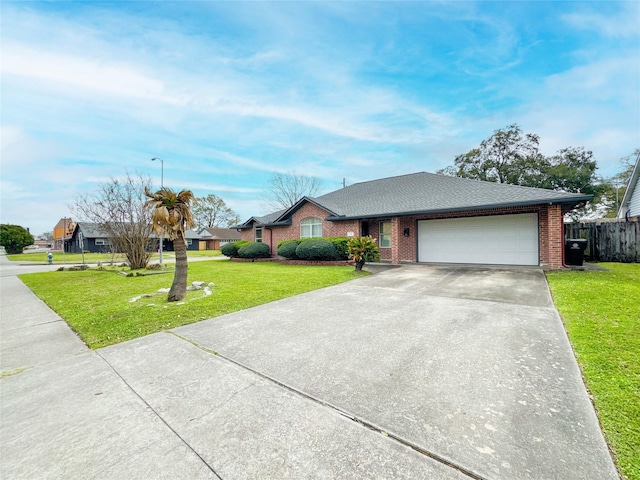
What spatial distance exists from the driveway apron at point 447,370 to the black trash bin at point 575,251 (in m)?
6.42

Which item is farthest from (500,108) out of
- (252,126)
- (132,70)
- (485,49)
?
(132,70)

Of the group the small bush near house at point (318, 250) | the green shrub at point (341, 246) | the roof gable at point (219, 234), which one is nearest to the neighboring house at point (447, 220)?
the green shrub at point (341, 246)

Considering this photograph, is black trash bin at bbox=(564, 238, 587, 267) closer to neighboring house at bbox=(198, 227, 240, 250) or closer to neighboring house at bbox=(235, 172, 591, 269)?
neighboring house at bbox=(235, 172, 591, 269)

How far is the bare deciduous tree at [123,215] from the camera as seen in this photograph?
51.9 feet

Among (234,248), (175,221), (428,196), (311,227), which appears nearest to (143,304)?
(175,221)

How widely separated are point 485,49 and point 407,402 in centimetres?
1399

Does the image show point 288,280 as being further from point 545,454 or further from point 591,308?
point 545,454

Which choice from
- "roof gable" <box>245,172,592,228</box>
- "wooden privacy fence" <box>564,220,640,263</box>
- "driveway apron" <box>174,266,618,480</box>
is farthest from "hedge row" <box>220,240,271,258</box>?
"wooden privacy fence" <box>564,220,640,263</box>

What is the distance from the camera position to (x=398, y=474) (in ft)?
5.72

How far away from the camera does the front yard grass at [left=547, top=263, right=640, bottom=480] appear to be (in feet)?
6.59

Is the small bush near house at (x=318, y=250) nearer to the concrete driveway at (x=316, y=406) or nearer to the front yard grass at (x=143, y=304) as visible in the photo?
the front yard grass at (x=143, y=304)

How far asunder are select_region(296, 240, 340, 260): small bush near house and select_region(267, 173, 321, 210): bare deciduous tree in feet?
76.9

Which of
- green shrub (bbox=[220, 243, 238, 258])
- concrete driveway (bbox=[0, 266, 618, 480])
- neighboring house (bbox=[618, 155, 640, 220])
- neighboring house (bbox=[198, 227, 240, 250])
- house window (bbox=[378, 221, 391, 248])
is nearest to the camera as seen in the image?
concrete driveway (bbox=[0, 266, 618, 480])

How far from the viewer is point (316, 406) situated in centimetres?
252
